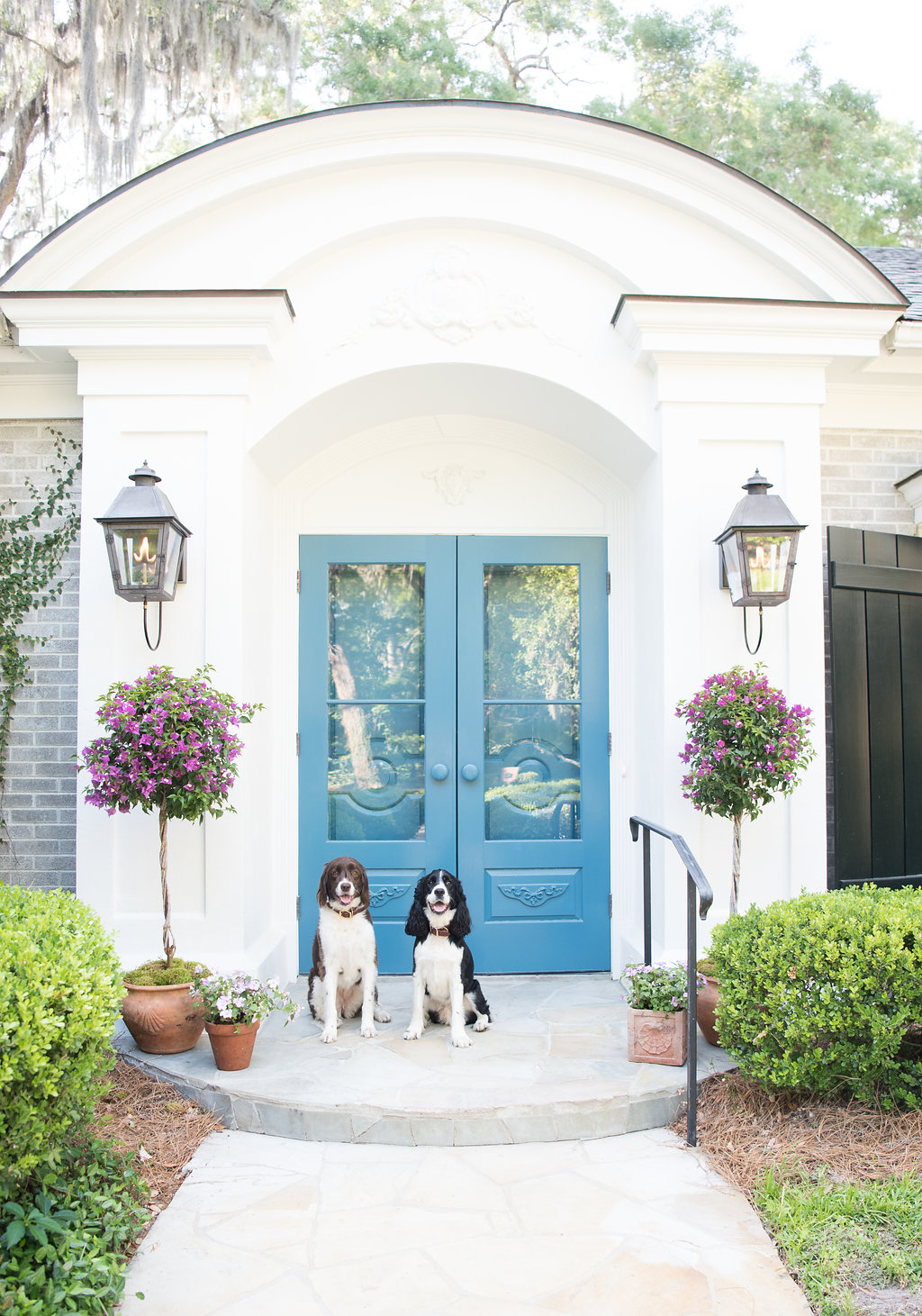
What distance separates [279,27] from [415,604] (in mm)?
8049

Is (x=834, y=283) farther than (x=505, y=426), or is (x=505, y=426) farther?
(x=505, y=426)

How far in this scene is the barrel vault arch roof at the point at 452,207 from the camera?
4.29m

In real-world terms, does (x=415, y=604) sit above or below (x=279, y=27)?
below

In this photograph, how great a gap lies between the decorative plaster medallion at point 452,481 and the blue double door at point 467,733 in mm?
248

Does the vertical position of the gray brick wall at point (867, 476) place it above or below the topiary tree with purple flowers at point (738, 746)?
above

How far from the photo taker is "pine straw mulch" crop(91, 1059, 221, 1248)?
9.74 ft

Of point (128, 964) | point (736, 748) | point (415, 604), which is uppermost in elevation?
point (415, 604)

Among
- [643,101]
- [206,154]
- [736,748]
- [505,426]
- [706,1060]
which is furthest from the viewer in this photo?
[643,101]

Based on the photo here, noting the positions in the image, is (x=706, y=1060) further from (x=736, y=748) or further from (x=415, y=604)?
(x=415, y=604)

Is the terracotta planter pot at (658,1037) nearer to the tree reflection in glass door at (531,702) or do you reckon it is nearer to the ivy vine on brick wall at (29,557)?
the tree reflection in glass door at (531,702)

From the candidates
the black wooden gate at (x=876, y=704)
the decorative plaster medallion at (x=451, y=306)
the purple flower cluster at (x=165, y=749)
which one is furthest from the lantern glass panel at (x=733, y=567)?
the purple flower cluster at (x=165, y=749)

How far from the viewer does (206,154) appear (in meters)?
4.26

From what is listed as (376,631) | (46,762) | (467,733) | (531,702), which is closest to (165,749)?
(46,762)

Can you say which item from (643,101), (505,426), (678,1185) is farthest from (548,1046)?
(643,101)
